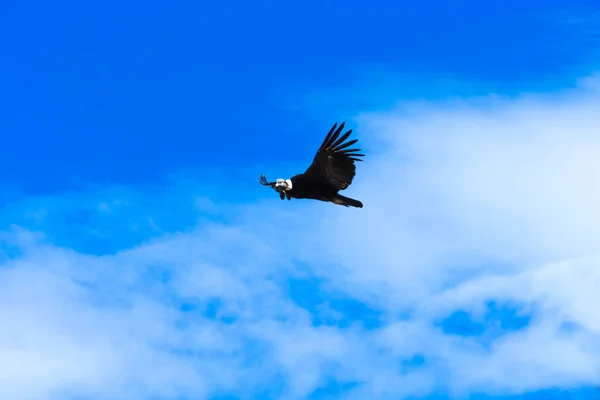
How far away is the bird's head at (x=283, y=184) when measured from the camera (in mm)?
78625

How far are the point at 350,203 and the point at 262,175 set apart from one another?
4.74m

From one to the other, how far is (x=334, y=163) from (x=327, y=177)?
3.16ft

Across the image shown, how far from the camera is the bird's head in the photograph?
78.6m

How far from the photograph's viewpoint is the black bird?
7675cm

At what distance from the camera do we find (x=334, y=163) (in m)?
77.3

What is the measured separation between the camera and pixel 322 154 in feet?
253

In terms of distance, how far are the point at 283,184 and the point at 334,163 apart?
9.65ft

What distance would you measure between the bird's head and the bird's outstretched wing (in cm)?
100

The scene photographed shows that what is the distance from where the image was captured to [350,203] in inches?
3115

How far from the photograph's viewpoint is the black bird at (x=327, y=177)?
76.8 metres

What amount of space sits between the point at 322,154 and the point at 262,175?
4.61 m

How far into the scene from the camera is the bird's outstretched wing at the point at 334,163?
7656 cm

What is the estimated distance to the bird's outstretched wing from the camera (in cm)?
7656
